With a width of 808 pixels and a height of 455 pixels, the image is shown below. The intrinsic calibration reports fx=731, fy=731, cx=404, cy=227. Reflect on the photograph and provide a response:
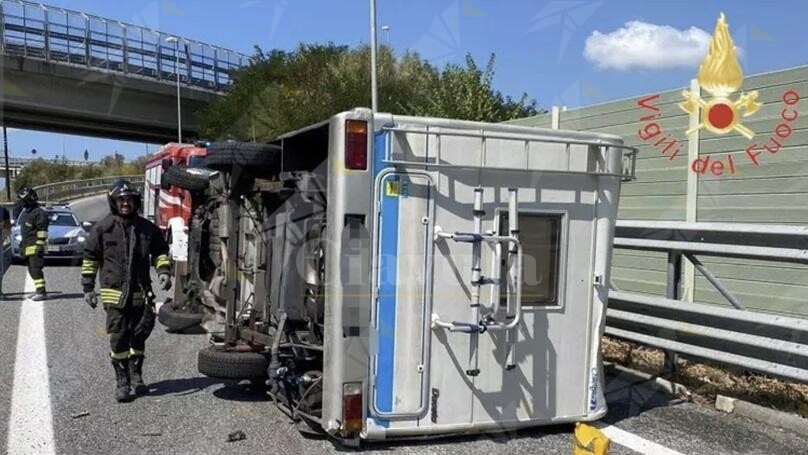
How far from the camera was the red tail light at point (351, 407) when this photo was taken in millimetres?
4535

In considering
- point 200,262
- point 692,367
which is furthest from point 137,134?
point 692,367

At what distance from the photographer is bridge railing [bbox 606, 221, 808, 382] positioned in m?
5.36

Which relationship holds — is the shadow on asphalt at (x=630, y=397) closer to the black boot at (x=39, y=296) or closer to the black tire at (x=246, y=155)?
the black tire at (x=246, y=155)

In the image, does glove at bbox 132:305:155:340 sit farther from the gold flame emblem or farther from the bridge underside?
the bridge underside

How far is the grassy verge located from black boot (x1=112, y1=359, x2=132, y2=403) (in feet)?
12.9

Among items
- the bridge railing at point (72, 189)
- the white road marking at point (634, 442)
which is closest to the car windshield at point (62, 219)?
the white road marking at point (634, 442)

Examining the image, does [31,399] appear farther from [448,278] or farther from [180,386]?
[448,278]

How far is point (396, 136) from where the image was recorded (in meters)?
4.57

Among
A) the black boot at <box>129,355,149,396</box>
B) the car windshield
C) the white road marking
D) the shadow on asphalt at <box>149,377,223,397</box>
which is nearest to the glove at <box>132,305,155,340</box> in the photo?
the black boot at <box>129,355,149,396</box>

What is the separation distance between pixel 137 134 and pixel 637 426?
136 ft

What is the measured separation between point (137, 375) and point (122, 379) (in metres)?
0.27

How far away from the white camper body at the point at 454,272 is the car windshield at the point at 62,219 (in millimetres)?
14639

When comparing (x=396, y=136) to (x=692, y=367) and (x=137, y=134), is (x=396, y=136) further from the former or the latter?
(x=137, y=134)

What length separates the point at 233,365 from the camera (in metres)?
5.49
